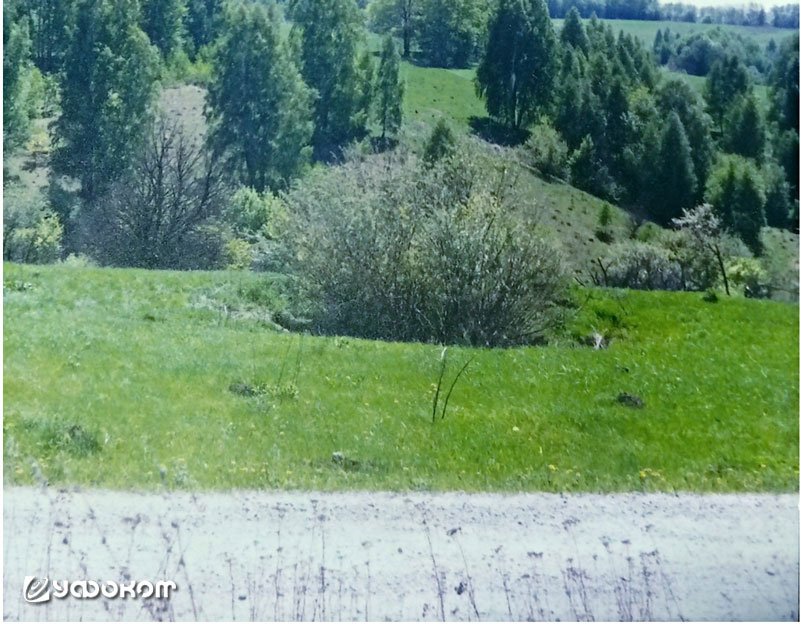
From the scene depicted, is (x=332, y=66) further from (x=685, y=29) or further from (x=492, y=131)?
(x=685, y=29)

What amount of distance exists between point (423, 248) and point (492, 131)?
2.99 ft

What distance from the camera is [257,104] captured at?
18.2ft

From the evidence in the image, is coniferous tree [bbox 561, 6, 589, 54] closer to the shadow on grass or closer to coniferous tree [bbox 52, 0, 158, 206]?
the shadow on grass

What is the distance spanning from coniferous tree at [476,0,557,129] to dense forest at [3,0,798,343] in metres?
0.01

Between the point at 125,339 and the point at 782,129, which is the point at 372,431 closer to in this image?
the point at 125,339

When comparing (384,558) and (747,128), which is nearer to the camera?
(384,558)

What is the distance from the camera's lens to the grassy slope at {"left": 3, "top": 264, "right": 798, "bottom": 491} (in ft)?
14.4

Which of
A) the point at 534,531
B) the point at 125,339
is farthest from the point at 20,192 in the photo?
the point at 534,531

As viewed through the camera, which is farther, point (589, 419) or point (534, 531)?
point (589, 419)

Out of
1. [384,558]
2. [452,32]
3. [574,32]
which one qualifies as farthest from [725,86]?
[384,558]

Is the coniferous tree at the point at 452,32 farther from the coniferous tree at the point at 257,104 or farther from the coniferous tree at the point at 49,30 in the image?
the coniferous tree at the point at 49,30

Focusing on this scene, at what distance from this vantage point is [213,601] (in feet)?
12.9

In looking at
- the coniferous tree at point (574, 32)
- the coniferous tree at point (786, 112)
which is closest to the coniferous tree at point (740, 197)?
the coniferous tree at point (786, 112)

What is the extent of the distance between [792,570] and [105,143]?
4.68 meters
